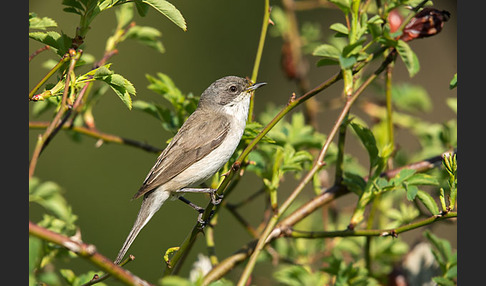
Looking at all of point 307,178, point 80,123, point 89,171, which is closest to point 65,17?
point 89,171

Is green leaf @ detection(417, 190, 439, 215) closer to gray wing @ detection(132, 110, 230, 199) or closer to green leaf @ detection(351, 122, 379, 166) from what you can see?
green leaf @ detection(351, 122, 379, 166)

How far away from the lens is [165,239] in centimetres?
656

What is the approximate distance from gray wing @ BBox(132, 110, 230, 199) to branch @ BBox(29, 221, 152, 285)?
65.2 inches

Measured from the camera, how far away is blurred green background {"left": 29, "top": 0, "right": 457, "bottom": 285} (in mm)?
6285

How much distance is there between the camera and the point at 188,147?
11.3 feet

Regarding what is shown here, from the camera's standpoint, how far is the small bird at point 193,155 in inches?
123

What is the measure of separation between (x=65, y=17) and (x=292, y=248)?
15.8 ft

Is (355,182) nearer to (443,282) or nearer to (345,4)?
(443,282)

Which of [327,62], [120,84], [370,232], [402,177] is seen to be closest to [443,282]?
[370,232]

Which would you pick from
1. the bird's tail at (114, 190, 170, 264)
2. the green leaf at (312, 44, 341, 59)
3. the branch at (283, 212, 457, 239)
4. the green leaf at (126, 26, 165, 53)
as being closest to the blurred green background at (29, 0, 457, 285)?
the bird's tail at (114, 190, 170, 264)

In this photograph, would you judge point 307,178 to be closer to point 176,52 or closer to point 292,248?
point 292,248

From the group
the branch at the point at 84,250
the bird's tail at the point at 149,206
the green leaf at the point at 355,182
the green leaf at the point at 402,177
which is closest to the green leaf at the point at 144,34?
the bird's tail at the point at 149,206

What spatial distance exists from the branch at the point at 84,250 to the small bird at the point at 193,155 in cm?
148

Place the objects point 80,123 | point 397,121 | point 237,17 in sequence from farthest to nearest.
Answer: point 237,17 < point 397,121 < point 80,123
